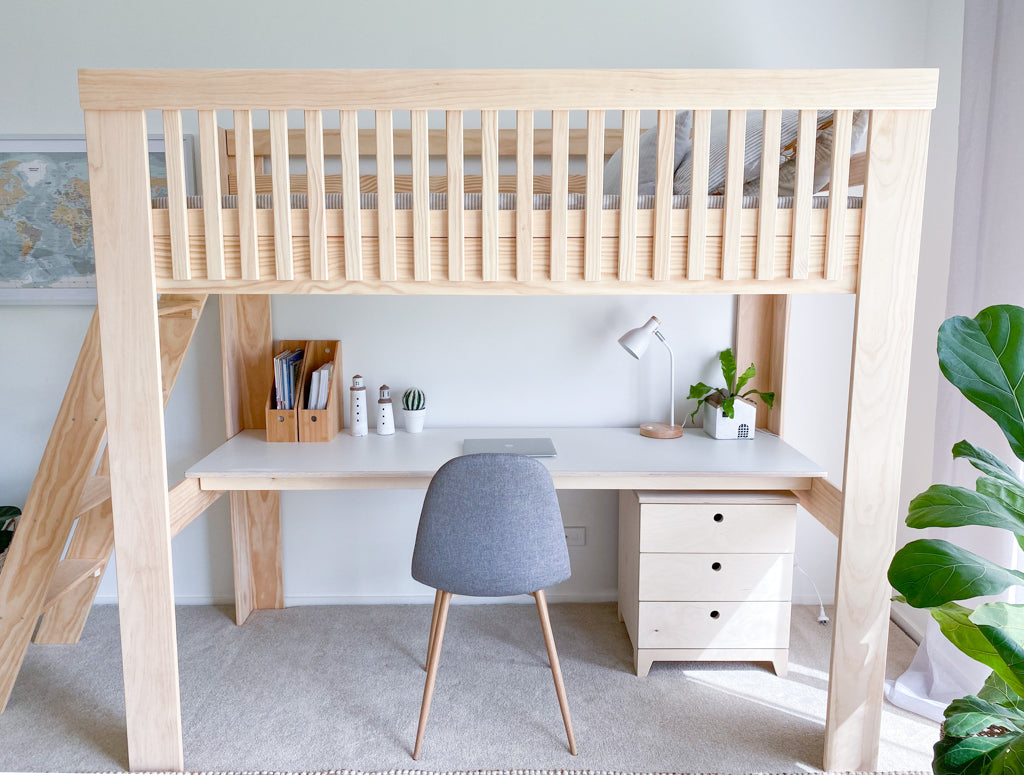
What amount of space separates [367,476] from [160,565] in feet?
1.85

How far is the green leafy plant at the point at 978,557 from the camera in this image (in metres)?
1.19

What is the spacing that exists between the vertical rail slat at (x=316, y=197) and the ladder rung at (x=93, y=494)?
1067 millimetres

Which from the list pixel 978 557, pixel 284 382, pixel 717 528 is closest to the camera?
pixel 978 557

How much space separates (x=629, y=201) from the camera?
1586 millimetres

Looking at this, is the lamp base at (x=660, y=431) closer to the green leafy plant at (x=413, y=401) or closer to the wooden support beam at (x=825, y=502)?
the wooden support beam at (x=825, y=502)

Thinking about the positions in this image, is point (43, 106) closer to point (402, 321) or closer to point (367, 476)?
point (402, 321)

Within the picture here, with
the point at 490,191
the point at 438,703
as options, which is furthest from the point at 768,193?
the point at 438,703

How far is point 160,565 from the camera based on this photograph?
165 cm

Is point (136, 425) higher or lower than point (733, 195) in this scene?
lower

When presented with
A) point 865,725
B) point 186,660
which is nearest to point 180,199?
point 186,660

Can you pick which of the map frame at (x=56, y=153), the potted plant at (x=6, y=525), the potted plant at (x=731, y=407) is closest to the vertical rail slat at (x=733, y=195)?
the potted plant at (x=731, y=407)

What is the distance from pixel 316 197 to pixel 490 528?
0.84 m

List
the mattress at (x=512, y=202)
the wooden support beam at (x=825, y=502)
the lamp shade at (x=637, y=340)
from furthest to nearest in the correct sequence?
the lamp shade at (x=637, y=340) < the wooden support beam at (x=825, y=502) < the mattress at (x=512, y=202)

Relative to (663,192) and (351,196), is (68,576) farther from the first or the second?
(663,192)
